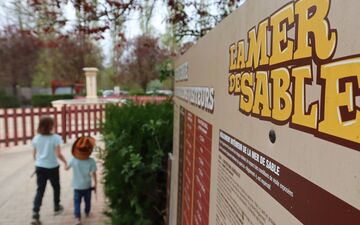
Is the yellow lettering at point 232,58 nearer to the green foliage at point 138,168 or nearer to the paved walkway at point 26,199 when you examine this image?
the green foliage at point 138,168

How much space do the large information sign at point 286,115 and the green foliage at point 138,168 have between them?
2037 millimetres

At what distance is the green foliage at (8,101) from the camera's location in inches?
1208

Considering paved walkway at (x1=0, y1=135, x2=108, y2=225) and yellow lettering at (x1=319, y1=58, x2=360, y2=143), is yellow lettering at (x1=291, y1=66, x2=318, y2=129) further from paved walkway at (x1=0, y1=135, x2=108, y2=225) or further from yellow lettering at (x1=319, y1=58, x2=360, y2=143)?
paved walkway at (x1=0, y1=135, x2=108, y2=225)

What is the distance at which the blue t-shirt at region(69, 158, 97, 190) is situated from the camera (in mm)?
4980

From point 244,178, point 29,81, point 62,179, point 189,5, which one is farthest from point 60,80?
point 244,178

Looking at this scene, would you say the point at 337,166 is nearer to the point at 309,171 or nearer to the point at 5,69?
the point at 309,171

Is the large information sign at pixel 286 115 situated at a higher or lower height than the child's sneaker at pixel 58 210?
higher

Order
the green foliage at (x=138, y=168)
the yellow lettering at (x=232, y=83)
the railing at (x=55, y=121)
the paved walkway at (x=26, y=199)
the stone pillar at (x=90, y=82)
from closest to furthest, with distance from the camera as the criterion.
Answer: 1. the yellow lettering at (x=232, y=83)
2. the green foliage at (x=138, y=168)
3. the paved walkway at (x=26, y=199)
4. the railing at (x=55, y=121)
5. the stone pillar at (x=90, y=82)

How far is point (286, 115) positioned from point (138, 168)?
293 centimetres

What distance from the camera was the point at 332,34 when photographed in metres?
0.79

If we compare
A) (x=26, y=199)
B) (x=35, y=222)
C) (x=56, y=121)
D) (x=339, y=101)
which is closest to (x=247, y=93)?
(x=339, y=101)

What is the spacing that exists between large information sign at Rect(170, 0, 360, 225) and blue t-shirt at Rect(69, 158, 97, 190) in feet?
11.2

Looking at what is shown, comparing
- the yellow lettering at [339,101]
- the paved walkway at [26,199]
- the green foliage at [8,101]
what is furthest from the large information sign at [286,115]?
the green foliage at [8,101]

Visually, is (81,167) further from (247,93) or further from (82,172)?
(247,93)
